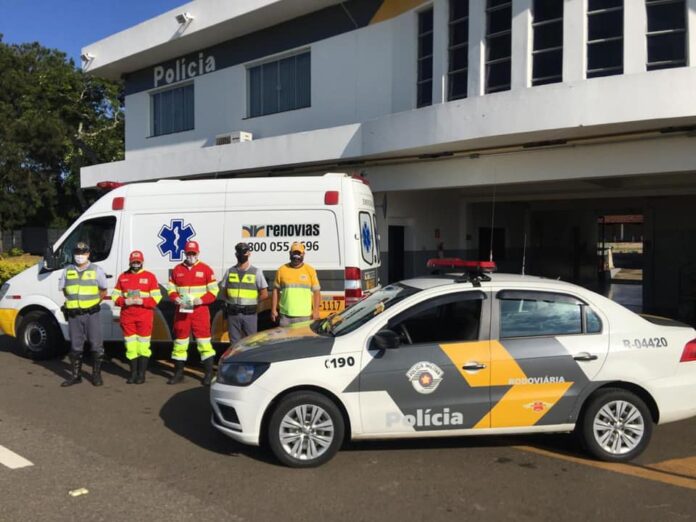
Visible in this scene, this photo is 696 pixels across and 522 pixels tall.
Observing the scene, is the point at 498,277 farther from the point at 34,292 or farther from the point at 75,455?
the point at 34,292

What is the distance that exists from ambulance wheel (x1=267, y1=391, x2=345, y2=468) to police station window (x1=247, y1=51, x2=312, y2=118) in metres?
11.1

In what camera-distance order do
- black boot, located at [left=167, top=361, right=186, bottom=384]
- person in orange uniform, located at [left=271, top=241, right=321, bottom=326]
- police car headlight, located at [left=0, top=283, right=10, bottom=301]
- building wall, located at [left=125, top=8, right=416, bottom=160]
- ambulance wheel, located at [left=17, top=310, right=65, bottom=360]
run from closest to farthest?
person in orange uniform, located at [left=271, top=241, right=321, bottom=326]
black boot, located at [left=167, top=361, right=186, bottom=384]
ambulance wheel, located at [left=17, top=310, right=65, bottom=360]
police car headlight, located at [left=0, top=283, right=10, bottom=301]
building wall, located at [left=125, top=8, right=416, bottom=160]

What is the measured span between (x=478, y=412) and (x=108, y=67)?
1839 centimetres

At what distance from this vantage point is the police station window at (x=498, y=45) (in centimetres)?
1061

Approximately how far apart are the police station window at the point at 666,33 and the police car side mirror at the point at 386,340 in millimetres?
7289

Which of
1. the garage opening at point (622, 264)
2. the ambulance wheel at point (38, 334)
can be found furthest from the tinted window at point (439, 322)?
the garage opening at point (622, 264)

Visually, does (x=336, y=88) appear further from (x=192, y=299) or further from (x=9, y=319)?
(x=9, y=319)

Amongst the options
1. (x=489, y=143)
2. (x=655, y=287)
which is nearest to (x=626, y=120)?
(x=489, y=143)

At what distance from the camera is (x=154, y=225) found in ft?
26.6

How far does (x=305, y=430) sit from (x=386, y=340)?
3.02 ft

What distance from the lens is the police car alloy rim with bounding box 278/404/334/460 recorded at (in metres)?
4.60

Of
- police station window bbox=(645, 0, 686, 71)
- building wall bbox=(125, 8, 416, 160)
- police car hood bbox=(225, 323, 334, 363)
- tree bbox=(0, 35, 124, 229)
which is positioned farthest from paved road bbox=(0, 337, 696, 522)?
tree bbox=(0, 35, 124, 229)

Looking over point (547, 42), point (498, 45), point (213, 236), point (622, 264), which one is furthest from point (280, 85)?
point (622, 264)

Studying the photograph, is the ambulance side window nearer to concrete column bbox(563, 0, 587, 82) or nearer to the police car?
the police car
